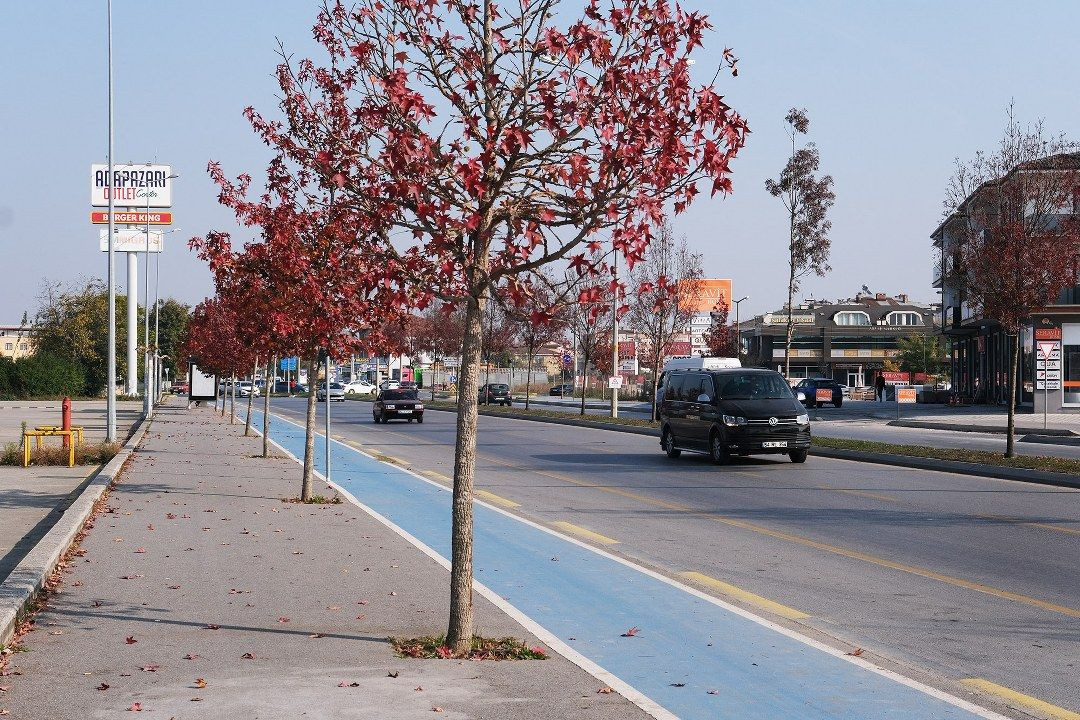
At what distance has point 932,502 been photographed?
17.2 meters

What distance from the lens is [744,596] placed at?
9.91 meters

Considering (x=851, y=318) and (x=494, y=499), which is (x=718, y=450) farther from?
(x=851, y=318)

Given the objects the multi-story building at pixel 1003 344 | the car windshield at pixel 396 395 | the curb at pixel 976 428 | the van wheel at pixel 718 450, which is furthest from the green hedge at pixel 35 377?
the van wheel at pixel 718 450

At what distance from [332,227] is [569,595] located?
8069mm

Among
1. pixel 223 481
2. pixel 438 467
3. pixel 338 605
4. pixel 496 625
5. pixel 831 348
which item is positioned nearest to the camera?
pixel 496 625

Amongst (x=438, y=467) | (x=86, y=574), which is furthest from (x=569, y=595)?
(x=438, y=467)

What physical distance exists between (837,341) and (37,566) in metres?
121

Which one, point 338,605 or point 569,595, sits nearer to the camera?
point 338,605

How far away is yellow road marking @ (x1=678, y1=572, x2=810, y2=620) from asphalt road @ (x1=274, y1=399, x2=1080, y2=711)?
0.09 ft

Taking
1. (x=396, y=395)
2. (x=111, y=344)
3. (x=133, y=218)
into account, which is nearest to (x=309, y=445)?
(x=111, y=344)

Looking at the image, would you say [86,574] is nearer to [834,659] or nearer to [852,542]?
[834,659]

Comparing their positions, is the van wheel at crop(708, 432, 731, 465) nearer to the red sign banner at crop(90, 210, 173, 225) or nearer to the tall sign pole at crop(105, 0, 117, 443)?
the tall sign pole at crop(105, 0, 117, 443)

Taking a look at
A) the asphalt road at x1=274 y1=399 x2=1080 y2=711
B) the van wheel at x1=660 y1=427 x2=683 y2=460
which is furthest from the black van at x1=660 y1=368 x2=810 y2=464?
the asphalt road at x1=274 y1=399 x2=1080 y2=711

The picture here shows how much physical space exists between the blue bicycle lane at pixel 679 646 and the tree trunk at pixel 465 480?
33.4 inches
